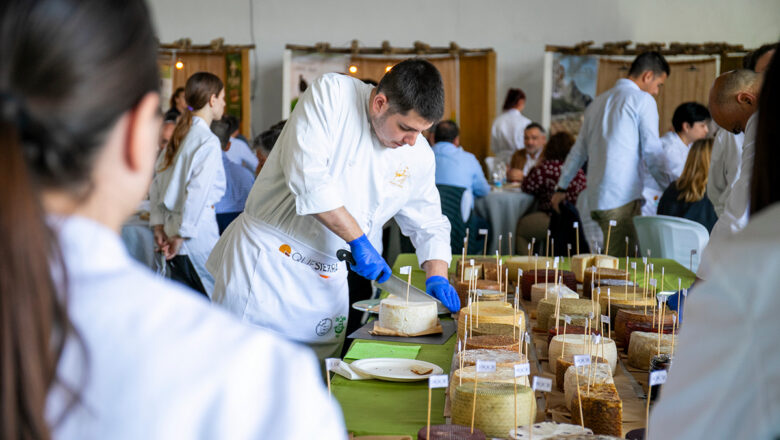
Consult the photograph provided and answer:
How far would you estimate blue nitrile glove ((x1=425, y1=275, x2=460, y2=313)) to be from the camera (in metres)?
2.58

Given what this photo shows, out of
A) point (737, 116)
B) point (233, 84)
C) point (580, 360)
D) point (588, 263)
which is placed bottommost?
point (588, 263)

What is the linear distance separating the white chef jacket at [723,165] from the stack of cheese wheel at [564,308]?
1386mm

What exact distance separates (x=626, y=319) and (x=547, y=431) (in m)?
0.90

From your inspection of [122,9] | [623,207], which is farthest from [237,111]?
[122,9]

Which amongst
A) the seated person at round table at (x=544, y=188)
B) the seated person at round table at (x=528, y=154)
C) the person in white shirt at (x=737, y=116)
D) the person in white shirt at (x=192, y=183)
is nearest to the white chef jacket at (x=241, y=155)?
the person in white shirt at (x=192, y=183)

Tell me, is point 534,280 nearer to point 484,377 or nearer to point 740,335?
point 484,377

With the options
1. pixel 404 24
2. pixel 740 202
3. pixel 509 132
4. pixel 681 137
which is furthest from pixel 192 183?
pixel 404 24

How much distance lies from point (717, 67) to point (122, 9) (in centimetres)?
822

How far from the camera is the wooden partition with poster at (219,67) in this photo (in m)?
8.40

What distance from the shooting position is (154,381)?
57 cm

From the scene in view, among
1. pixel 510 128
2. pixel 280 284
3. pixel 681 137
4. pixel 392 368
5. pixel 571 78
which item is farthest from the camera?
pixel 571 78

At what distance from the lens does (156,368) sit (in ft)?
1.89

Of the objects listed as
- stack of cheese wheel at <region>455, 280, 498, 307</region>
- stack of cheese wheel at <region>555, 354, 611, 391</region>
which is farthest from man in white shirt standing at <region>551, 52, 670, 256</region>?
stack of cheese wheel at <region>555, 354, 611, 391</region>

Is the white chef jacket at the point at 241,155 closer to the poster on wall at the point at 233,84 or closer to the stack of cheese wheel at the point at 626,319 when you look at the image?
the poster on wall at the point at 233,84
